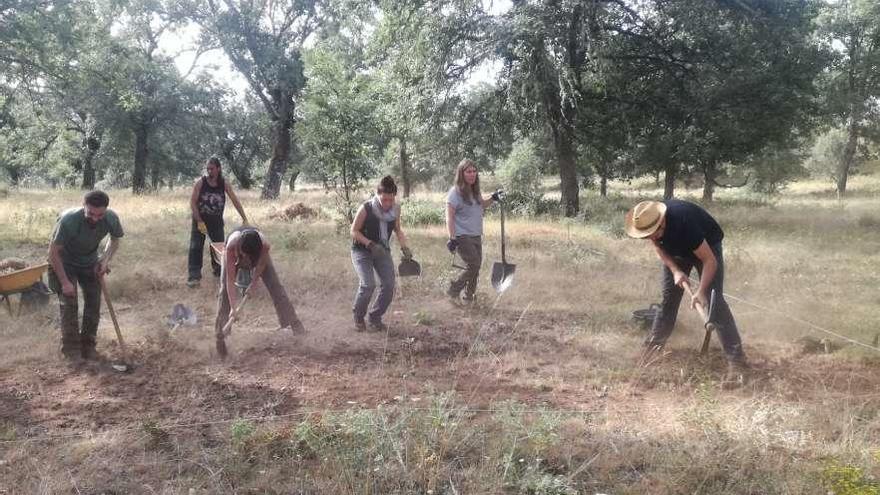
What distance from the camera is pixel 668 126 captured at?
1617 cm

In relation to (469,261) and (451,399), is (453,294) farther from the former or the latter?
(451,399)

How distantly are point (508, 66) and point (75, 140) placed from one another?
2583 centimetres

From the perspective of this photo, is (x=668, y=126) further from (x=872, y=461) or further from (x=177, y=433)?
(x=177, y=433)

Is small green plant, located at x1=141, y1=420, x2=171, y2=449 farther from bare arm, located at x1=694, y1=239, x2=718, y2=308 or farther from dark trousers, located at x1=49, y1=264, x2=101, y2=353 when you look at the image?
bare arm, located at x1=694, y1=239, x2=718, y2=308

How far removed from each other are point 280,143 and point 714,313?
19834 millimetres

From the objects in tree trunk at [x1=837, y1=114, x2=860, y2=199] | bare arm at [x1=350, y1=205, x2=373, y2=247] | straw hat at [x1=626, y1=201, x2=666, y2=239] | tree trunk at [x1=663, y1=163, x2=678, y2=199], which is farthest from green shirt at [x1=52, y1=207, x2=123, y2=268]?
tree trunk at [x1=837, y1=114, x2=860, y2=199]

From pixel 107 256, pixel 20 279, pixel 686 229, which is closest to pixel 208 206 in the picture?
pixel 20 279

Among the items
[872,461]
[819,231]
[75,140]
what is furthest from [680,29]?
[75,140]

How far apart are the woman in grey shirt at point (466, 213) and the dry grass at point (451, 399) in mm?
746

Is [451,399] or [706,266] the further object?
[706,266]

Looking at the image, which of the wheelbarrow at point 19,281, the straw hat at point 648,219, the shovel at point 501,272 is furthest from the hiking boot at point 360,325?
the wheelbarrow at point 19,281

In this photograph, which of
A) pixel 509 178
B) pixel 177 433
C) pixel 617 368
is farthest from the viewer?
pixel 509 178

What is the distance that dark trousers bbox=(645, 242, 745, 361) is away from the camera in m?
4.78

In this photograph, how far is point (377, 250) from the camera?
19.5 feet
